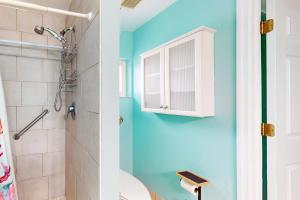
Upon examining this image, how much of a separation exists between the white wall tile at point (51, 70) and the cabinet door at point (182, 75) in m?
1.04

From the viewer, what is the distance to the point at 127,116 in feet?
9.55

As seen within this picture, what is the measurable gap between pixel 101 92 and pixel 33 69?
1251mm

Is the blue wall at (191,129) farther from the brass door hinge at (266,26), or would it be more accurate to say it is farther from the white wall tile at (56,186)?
the white wall tile at (56,186)

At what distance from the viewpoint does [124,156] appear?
9.56 ft

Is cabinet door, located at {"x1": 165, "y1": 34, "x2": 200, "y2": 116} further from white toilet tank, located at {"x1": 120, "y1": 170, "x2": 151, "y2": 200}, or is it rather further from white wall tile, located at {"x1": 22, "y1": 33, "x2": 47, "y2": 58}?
white wall tile, located at {"x1": 22, "y1": 33, "x2": 47, "y2": 58}

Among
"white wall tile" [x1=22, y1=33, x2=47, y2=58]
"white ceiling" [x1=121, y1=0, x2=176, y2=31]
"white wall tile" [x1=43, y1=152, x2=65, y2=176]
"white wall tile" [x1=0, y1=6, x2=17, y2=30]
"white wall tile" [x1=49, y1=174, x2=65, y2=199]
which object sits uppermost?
"white ceiling" [x1=121, y1=0, x2=176, y2=31]

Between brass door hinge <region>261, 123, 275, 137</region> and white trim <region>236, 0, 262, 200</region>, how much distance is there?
0.03m

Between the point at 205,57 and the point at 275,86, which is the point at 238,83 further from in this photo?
the point at 205,57

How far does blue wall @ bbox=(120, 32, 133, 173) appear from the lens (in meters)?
2.89

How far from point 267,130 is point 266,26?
699mm

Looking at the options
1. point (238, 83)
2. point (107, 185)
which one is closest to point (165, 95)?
point (238, 83)

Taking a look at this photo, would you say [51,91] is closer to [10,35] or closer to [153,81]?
[10,35]

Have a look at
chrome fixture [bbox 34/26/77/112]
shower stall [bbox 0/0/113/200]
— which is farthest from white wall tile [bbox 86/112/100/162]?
chrome fixture [bbox 34/26/77/112]

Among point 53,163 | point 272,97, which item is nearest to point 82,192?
point 53,163
